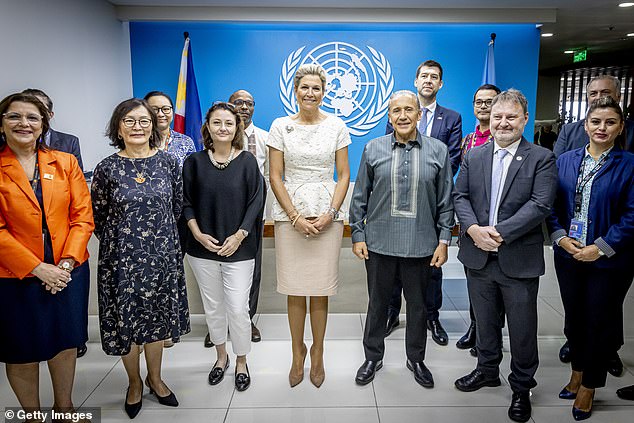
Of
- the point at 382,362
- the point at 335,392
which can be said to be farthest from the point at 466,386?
the point at 335,392

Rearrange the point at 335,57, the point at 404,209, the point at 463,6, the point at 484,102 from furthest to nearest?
1. the point at 335,57
2. the point at 463,6
3. the point at 484,102
4. the point at 404,209

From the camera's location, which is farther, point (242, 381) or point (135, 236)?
point (242, 381)

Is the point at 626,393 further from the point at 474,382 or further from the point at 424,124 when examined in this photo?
the point at 424,124

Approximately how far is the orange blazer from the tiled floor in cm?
99

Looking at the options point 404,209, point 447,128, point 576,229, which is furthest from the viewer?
point 447,128

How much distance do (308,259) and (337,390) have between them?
0.79m

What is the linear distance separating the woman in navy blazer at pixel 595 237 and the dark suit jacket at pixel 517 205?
18 centimetres

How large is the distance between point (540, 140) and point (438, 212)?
A: 10.1m

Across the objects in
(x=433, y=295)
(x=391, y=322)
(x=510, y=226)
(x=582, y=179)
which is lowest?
(x=391, y=322)

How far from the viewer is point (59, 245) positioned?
89.2 inches

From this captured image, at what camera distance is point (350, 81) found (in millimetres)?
5914

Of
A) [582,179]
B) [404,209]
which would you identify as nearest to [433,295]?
[404,209]

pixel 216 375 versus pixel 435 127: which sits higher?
pixel 435 127

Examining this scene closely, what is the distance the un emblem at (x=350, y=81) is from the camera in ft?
19.3
